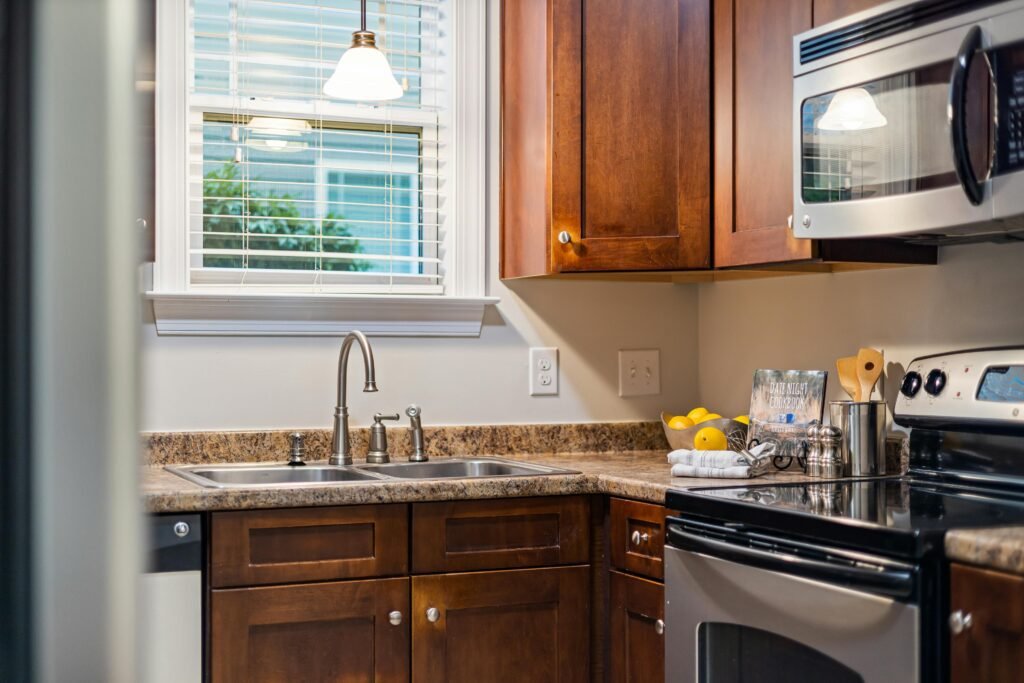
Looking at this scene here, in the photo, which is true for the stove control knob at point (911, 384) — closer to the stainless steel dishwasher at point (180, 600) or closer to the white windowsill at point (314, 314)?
the white windowsill at point (314, 314)

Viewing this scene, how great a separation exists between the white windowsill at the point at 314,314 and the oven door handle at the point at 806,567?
3.12 ft

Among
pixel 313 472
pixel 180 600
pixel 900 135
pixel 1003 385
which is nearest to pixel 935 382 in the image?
pixel 1003 385

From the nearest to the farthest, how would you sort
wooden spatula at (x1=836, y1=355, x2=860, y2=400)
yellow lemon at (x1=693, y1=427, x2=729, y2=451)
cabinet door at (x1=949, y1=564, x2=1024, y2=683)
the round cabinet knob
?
cabinet door at (x1=949, y1=564, x2=1024, y2=683)
the round cabinet knob
wooden spatula at (x1=836, y1=355, x2=860, y2=400)
yellow lemon at (x1=693, y1=427, x2=729, y2=451)

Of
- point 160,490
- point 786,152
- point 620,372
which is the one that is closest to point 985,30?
point 786,152

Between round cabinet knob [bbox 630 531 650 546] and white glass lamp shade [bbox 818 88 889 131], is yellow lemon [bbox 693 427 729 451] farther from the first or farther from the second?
white glass lamp shade [bbox 818 88 889 131]

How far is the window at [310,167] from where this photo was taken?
250 cm

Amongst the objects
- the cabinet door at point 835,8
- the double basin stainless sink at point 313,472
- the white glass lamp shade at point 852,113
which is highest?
the cabinet door at point 835,8

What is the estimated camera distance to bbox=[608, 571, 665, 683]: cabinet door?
206cm

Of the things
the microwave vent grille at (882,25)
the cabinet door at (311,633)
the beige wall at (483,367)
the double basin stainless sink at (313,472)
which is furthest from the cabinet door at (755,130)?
the cabinet door at (311,633)

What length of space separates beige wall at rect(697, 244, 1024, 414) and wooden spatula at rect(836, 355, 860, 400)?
8cm

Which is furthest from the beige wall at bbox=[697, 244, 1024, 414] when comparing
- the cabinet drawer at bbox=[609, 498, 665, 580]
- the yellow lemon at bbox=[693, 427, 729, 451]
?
the cabinet drawer at bbox=[609, 498, 665, 580]

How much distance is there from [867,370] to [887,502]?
0.55 meters

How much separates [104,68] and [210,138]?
2539mm

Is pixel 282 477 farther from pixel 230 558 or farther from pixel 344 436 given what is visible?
pixel 230 558
